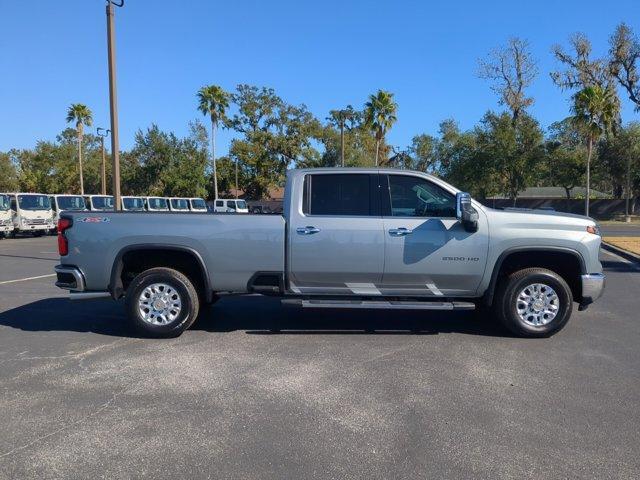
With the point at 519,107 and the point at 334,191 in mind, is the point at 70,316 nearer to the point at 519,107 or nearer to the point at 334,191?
the point at 334,191

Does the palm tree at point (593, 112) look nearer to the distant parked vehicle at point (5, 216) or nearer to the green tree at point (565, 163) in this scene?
the green tree at point (565, 163)

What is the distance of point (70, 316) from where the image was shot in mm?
7836

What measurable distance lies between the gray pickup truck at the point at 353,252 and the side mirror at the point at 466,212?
0.03 meters

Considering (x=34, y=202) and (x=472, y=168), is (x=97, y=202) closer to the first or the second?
(x=34, y=202)

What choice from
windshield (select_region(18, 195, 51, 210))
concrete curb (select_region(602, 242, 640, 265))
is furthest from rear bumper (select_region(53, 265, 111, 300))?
windshield (select_region(18, 195, 51, 210))

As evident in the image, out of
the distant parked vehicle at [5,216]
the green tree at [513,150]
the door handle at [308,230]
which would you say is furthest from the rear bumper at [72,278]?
the green tree at [513,150]

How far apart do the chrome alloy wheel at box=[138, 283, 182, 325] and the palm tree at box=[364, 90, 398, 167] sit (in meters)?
38.8

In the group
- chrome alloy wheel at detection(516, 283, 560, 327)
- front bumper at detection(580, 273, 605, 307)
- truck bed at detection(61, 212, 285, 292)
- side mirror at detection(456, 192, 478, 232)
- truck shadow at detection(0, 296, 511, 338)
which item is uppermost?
side mirror at detection(456, 192, 478, 232)

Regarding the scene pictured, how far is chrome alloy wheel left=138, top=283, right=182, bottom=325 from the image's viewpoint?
6.51 m

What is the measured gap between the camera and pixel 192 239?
6.41 meters

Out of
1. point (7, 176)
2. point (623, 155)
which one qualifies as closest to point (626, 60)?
point (623, 155)

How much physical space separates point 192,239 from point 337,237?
1.72 metres

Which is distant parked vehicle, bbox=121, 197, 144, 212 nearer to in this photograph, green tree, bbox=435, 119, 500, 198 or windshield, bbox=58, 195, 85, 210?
windshield, bbox=58, 195, 85, 210

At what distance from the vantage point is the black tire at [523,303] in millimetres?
6434
